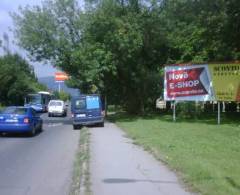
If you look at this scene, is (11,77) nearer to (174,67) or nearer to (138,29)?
(138,29)

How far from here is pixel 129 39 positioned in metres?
37.7

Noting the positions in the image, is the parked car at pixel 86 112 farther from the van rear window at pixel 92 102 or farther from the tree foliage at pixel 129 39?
the tree foliage at pixel 129 39

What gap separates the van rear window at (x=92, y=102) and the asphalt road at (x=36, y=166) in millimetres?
10068

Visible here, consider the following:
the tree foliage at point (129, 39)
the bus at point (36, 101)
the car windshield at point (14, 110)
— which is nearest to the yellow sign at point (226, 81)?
the tree foliage at point (129, 39)

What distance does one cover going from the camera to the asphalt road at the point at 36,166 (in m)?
11.1

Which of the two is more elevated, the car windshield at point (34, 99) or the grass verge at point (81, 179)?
the car windshield at point (34, 99)

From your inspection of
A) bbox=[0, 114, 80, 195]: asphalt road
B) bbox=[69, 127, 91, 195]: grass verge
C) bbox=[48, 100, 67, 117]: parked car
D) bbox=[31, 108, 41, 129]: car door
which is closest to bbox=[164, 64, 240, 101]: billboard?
bbox=[31, 108, 41, 129]: car door

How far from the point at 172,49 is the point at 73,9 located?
9031 millimetres

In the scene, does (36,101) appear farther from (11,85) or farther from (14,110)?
(14,110)

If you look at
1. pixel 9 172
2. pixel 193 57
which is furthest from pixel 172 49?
pixel 9 172

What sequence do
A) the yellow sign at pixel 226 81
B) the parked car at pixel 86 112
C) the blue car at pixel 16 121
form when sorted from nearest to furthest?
1. the blue car at pixel 16 121
2. the yellow sign at pixel 226 81
3. the parked car at pixel 86 112

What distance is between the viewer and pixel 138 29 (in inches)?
1529

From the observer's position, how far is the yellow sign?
99.2ft

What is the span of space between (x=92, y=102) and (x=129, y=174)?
21.6m
